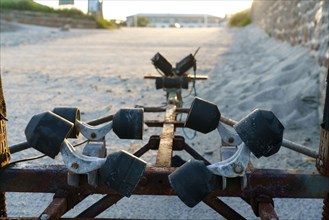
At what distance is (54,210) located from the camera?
1.39 m

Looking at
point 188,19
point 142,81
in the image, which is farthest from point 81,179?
point 188,19

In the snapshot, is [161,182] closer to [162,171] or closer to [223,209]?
[162,171]

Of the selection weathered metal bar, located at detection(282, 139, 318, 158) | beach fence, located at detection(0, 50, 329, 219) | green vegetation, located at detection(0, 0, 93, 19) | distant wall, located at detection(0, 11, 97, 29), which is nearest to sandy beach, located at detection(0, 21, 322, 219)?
weathered metal bar, located at detection(282, 139, 318, 158)

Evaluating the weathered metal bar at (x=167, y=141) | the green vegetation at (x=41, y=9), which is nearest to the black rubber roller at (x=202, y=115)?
the weathered metal bar at (x=167, y=141)

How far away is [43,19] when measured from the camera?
23.6 metres

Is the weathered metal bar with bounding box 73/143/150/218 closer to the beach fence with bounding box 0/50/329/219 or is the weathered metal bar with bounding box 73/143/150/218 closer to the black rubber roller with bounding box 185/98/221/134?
the beach fence with bounding box 0/50/329/219

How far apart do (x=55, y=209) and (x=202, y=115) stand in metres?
0.63

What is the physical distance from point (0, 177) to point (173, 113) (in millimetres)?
1365

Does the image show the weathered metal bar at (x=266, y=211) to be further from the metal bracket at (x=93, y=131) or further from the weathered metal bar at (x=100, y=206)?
the metal bracket at (x=93, y=131)

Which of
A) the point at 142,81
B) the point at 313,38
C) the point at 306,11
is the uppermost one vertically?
the point at 306,11

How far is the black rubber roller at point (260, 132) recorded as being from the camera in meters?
1.33

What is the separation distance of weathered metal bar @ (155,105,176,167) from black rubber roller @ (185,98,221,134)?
0.20 m

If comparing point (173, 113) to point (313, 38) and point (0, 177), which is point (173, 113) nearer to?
point (0, 177)

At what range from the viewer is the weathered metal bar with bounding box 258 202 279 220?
4.51 ft
